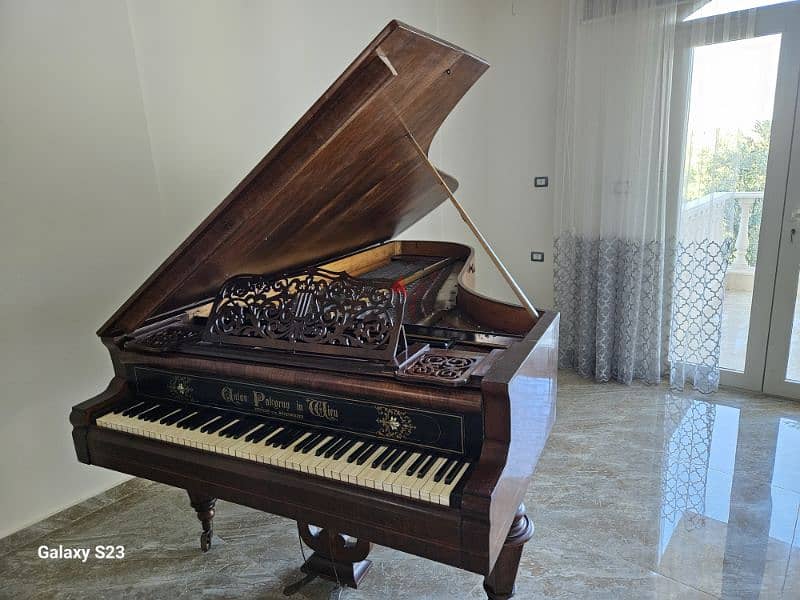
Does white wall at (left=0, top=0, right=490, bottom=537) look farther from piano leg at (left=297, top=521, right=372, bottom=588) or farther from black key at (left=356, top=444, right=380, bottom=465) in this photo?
black key at (left=356, top=444, right=380, bottom=465)

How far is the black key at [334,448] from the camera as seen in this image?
1235 mm

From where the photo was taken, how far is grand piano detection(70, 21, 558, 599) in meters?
1.10

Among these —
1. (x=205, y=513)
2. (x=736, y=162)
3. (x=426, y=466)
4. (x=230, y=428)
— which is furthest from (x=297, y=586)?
(x=736, y=162)

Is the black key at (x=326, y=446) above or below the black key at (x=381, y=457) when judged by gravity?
above

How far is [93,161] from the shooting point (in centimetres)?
219

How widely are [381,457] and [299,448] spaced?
22 centimetres

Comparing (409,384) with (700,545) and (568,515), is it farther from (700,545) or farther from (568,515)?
(700,545)

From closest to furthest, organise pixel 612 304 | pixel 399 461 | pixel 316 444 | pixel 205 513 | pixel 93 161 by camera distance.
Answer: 1. pixel 399 461
2. pixel 316 444
3. pixel 205 513
4. pixel 93 161
5. pixel 612 304

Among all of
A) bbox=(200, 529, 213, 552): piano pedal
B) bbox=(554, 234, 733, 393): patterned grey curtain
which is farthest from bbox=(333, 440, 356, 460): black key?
bbox=(554, 234, 733, 393): patterned grey curtain

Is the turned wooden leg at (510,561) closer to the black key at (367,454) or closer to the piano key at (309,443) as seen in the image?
the black key at (367,454)

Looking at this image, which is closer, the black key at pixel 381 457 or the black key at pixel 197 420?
the black key at pixel 381 457

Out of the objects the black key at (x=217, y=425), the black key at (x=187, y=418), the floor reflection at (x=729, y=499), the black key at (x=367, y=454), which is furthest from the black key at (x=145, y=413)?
the floor reflection at (x=729, y=499)

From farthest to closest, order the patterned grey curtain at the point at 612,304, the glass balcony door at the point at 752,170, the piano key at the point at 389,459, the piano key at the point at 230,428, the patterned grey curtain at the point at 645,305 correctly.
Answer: the patterned grey curtain at the point at 612,304
the patterned grey curtain at the point at 645,305
the glass balcony door at the point at 752,170
the piano key at the point at 230,428
the piano key at the point at 389,459

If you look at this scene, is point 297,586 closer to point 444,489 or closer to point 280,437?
point 280,437
